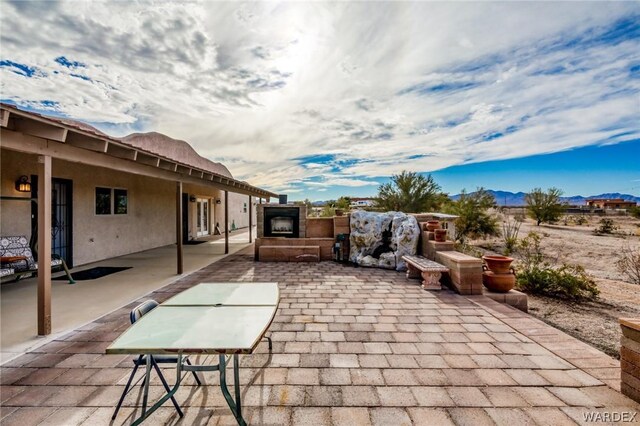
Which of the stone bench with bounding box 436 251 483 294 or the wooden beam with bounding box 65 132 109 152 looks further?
the stone bench with bounding box 436 251 483 294

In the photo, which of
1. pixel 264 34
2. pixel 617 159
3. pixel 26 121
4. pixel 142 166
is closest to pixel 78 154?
pixel 26 121

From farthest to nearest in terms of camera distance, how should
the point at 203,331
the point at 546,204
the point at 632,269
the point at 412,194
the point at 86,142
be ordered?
the point at 546,204
the point at 412,194
the point at 632,269
the point at 86,142
the point at 203,331

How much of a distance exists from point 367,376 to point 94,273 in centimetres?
641

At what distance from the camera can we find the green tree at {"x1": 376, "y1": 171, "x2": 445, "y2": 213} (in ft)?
40.0

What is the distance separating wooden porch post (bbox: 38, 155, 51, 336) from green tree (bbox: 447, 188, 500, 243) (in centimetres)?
1247

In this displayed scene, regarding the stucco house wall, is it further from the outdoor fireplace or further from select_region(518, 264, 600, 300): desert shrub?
select_region(518, 264, 600, 300): desert shrub

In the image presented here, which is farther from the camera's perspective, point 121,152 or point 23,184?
point 23,184

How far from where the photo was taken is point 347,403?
6.41ft

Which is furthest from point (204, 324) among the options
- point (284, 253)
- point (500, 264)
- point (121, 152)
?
point (284, 253)

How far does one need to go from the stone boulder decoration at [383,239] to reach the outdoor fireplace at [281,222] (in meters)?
1.67

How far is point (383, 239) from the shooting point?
705cm

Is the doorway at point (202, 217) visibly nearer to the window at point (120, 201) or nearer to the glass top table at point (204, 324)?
the window at point (120, 201)

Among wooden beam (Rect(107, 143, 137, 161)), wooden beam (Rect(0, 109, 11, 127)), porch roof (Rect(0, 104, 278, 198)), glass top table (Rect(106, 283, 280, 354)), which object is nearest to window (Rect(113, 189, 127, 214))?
porch roof (Rect(0, 104, 278, 198))

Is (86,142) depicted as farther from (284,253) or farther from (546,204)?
(546,204)
